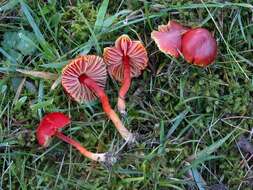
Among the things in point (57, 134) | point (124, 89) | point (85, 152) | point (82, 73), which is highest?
point (82, 73)

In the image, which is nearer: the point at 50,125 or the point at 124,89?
the point at 50,125

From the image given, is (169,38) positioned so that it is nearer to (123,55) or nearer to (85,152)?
(123,55)

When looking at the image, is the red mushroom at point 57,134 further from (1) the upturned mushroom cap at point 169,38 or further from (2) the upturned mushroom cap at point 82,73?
(1) the upturned mushroom cap at point 169,38

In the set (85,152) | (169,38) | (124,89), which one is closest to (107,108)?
(124,89)

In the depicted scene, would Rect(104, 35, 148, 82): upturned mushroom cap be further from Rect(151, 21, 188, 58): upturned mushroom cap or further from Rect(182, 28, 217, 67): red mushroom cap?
Rect(182, 28, 217, 67): red mushroom cap

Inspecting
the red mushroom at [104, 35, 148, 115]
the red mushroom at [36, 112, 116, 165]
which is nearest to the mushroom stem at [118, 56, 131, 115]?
the red mushroom at [104, 35, 148, 115]

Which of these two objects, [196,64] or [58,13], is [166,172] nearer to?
[196,64]

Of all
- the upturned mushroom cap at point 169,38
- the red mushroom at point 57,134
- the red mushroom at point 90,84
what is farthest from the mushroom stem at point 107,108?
the upturned mushroom cap at point 169,38
